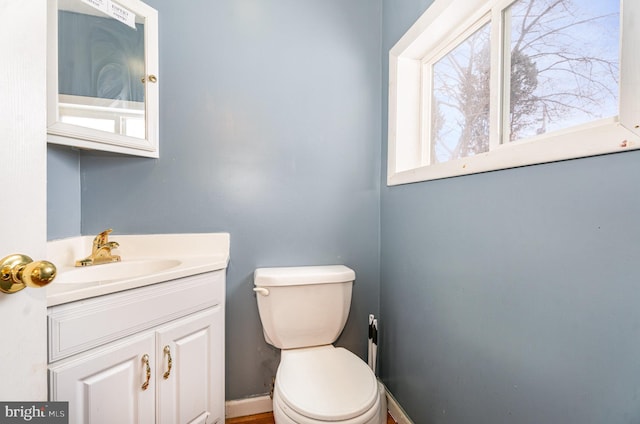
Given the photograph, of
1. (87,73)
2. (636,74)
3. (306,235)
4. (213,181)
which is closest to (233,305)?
(306,235)

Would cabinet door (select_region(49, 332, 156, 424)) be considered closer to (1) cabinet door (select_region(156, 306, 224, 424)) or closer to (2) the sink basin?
(1) cabinet door (select_region(156, 306, 224, 424))

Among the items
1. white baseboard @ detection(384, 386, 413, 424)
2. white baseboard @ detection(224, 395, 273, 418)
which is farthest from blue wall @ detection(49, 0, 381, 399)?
white baseboard @ detection(384, 386, 413, 424)

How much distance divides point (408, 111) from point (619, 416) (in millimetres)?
1244

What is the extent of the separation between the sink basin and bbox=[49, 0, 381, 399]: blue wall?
0.17 meters

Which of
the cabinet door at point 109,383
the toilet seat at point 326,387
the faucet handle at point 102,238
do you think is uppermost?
the faucet handle at point 102,238

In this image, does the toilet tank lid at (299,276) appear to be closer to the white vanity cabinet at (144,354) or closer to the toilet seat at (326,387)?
the white vanity cabinet at (144,354)

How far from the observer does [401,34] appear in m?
1.26

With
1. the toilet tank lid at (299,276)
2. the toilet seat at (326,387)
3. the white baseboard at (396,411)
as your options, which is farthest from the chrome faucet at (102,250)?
the white baseboard at (396,411)

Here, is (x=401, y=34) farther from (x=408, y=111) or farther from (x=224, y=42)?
(x=224, y=42)

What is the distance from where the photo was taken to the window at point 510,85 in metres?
0.57

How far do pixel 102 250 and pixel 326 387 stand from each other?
1.09 m

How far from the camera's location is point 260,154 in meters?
1.33

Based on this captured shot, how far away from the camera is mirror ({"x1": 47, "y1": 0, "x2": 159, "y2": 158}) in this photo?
97 centimetres

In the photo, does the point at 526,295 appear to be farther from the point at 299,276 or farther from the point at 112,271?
Answer: the point at 112,271
